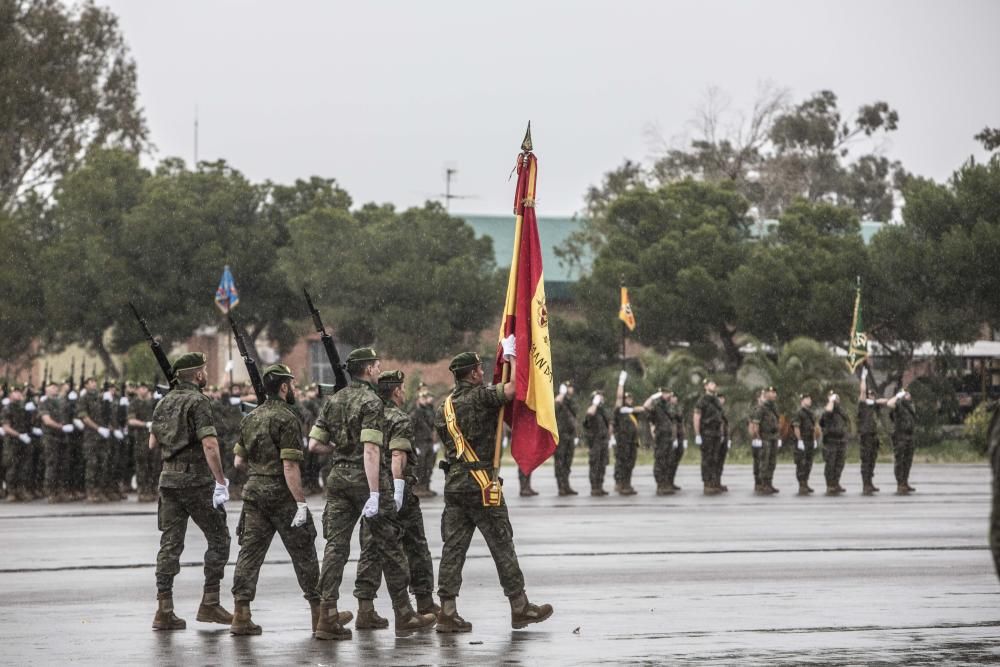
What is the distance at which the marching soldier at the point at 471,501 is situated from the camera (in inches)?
476

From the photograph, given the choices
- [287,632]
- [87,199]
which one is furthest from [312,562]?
[87,199]

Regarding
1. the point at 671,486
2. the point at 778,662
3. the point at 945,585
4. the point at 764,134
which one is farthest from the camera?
the point at 764,134

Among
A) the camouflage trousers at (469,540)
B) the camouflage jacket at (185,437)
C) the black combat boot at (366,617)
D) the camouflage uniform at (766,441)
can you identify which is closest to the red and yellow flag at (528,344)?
the camouflage trousers at (469,540)

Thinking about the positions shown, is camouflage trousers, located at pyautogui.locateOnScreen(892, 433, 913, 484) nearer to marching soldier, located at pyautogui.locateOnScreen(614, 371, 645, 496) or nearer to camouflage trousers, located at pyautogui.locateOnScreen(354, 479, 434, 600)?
marching soldier, located at pyautogui.locateOnScreen(614, 371, 645, 496)

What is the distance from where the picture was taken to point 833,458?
29.0m

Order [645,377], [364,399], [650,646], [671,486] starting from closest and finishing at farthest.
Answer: [650,646], [364,399], [671,486], [645,377]

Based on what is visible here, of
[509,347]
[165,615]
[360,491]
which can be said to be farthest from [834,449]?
[165,615]

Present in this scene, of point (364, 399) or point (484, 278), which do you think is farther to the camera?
point (484, 278)

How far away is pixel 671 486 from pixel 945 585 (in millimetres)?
15332

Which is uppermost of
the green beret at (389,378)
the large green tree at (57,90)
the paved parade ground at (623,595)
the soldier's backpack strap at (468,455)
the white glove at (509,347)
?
the large green tree at (57,90)

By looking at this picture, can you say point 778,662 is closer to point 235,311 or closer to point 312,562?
point 312,562

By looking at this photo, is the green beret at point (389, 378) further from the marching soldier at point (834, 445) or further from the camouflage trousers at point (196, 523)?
the marching soldier at point (834, 445)

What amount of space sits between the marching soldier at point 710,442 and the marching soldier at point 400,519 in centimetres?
1679

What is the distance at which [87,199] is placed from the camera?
56375mm
